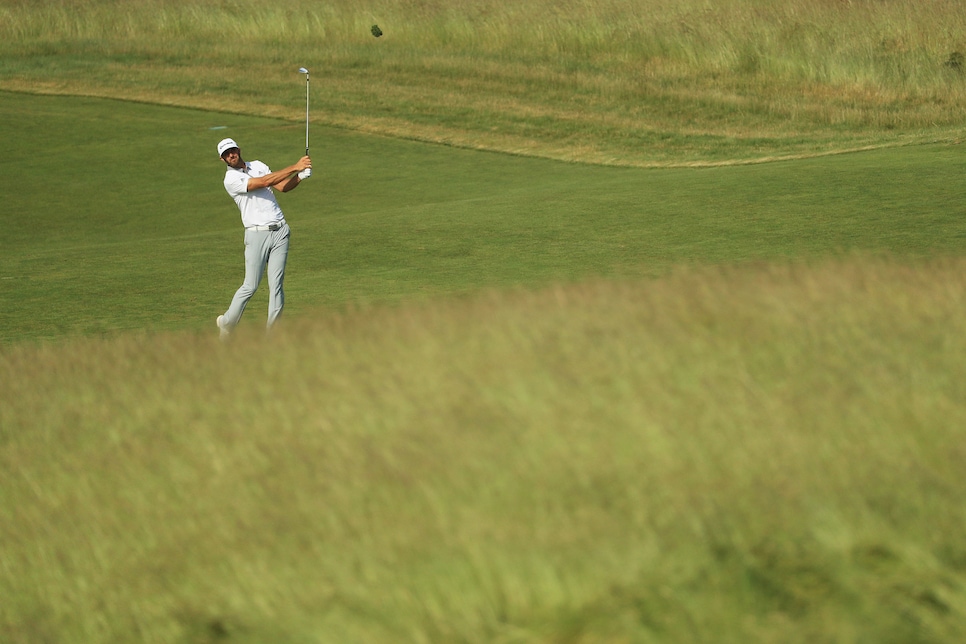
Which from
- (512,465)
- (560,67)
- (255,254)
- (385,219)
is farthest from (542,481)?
(560,67)

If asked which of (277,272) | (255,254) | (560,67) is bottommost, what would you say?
(277,272)

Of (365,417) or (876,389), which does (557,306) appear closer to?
(365,417)

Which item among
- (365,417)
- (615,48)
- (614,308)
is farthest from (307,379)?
(615,48)

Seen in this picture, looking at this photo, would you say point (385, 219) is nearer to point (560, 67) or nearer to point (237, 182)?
point (237, 182)

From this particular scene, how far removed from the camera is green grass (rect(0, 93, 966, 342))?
1277 cm

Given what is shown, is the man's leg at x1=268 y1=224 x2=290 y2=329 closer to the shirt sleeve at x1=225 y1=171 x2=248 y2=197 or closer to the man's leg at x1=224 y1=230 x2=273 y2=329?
the man's leg at x1=224 y1=230 x2=273 y2=329

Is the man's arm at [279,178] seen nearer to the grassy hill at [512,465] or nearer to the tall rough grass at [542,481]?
the grassy hill at [512,465]

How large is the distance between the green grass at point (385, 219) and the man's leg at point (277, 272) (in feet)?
3.43

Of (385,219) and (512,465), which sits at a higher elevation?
(512,465)

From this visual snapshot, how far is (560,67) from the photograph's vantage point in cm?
3081

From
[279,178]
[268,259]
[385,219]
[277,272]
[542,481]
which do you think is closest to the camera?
[542,481]

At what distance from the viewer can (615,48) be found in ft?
105

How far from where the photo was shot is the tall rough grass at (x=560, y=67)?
25.6 metres

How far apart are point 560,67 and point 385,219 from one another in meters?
14.4
